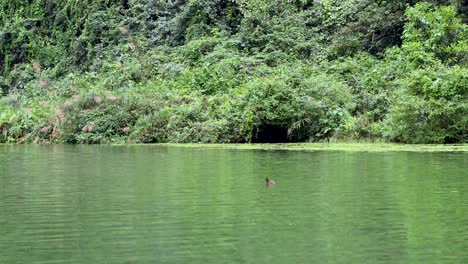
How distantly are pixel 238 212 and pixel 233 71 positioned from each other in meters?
24.2

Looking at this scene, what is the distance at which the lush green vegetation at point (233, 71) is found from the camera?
28.1 m

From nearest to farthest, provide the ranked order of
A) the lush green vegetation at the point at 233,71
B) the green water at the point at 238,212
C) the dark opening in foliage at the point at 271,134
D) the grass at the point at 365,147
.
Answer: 1. the green water at the point at 238,212
2. the grass at the point at 365,147
3. the lush green vegetation at the point at 233,71
4. the dark opening in foliage at the point at 271,134

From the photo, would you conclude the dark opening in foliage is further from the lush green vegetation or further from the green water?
the green water

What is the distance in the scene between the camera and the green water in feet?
27.4

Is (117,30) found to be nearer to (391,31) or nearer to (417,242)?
(391,31)

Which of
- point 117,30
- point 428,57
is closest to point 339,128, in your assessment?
point 428,57

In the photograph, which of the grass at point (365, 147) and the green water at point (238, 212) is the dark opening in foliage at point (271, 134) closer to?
the grass at point (365, 147)

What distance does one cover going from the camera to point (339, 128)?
27938 mm

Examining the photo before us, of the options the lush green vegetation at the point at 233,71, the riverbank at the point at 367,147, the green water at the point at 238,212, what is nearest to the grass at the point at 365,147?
the riverbank at the point at 367,147

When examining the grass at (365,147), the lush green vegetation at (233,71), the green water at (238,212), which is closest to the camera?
the green water at (238,212)

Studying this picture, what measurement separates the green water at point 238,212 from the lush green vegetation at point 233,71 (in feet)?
28.9

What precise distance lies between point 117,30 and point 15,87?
5.82 m

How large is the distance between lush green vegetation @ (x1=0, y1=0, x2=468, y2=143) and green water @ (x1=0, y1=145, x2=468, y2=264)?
8804mm

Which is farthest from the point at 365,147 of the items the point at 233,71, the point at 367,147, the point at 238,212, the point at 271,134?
the point at 238,212
